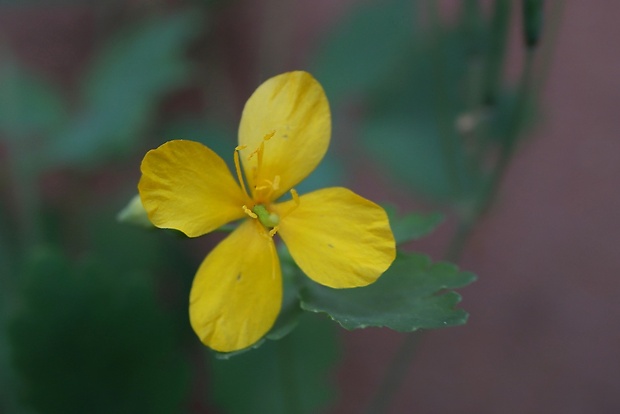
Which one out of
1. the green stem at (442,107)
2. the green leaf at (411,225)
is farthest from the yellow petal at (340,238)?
the green stem at (442,107)

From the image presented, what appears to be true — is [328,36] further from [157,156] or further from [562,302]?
[157,156]

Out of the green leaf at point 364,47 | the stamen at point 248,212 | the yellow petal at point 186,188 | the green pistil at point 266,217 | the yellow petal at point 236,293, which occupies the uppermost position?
the yellow petal at point 186,188

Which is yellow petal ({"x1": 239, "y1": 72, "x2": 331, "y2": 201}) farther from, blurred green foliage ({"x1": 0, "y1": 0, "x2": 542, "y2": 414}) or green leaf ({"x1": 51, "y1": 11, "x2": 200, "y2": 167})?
green leaf ({"x1": 51, "y1": 11, "x2": 200, "y2": 167})

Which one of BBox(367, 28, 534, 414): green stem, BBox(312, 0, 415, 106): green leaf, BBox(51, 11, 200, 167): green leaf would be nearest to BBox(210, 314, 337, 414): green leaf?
BBox(367, 28, 534, 414): green stem

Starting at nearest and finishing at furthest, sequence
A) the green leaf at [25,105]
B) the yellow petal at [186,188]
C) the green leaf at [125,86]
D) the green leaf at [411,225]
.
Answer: the yellow petal at [186,188] < the green leaf at [411,225] < the green leaf at [125,86] < the green leaf at [25,105]

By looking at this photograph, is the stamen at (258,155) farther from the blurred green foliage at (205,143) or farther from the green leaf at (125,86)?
the green leaf at (125,86)

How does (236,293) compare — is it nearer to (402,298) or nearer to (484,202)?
(402,298)

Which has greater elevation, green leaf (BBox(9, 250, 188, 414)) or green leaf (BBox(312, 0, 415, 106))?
green leaf (BBox(312, 0, 415, 106))

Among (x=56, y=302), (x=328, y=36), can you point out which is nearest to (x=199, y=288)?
(x=56, y=302)

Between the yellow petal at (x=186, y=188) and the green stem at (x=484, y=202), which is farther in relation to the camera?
the green stem at (x=484, y=202)
